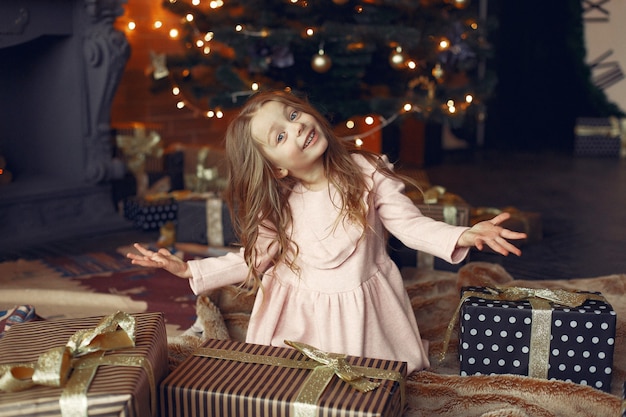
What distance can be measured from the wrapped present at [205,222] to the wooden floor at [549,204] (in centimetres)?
41

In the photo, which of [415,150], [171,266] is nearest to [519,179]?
[415,150]

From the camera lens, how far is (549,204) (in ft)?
16.0

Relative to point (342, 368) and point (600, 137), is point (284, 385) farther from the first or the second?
point (600, 137)

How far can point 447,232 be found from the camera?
210cm

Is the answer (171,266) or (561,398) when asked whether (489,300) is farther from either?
(171,266)

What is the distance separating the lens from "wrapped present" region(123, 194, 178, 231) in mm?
4105

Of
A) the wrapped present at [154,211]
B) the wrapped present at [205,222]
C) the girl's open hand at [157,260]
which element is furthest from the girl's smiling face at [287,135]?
the wrapped present at [154,211]

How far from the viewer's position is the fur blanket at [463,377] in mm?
1973

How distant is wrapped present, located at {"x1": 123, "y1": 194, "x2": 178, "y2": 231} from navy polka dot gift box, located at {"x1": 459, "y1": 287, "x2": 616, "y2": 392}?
2.28m

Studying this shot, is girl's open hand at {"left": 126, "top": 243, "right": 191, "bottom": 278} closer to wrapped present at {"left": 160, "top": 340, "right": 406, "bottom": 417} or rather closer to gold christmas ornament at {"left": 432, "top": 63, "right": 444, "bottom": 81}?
wrapped present at {"left": 160, "top": 340, "right": 406, "bottom": 417}

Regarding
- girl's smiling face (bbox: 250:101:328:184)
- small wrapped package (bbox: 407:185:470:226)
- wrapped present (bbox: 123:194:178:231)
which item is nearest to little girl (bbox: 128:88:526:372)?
girl's smiling face (bbox: 250:101:328:184)

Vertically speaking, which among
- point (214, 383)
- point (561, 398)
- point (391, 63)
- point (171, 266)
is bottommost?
point (561, 398)

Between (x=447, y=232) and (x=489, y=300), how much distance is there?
0.74ft

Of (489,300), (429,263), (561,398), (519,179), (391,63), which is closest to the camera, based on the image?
(561,398)
